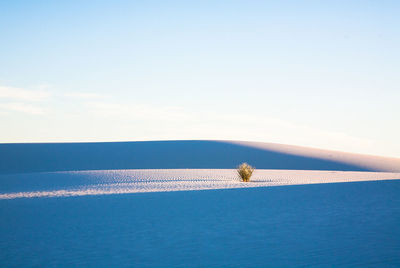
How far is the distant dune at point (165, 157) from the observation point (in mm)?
33750

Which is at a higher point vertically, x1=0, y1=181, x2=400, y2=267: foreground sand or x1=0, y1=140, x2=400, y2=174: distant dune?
x1=0, y1=140, x2=400, y2=174: distant dune

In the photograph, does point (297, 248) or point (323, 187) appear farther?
point (323, 187)

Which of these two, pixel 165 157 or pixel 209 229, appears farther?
pixel 165 157

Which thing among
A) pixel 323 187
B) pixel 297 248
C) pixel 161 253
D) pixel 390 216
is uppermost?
pixel 323 187

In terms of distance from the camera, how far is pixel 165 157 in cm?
3831

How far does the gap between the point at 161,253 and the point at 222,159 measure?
102 ft

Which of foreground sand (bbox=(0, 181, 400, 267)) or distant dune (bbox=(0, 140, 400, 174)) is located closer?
foreground sand (bbox=(0, 181, 400, 267))

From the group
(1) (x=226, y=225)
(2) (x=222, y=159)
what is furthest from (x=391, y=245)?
(2) (x=222, y=159)

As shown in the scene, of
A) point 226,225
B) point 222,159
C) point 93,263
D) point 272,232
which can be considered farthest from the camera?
point 222,159

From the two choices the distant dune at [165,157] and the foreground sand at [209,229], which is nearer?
the foreground sand at [209,229]

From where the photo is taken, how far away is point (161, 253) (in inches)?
224

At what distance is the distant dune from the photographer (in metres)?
33.8

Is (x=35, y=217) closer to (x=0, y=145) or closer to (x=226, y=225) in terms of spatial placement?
(x=226, y=225)

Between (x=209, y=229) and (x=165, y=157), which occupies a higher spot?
(x=165, y=157)
